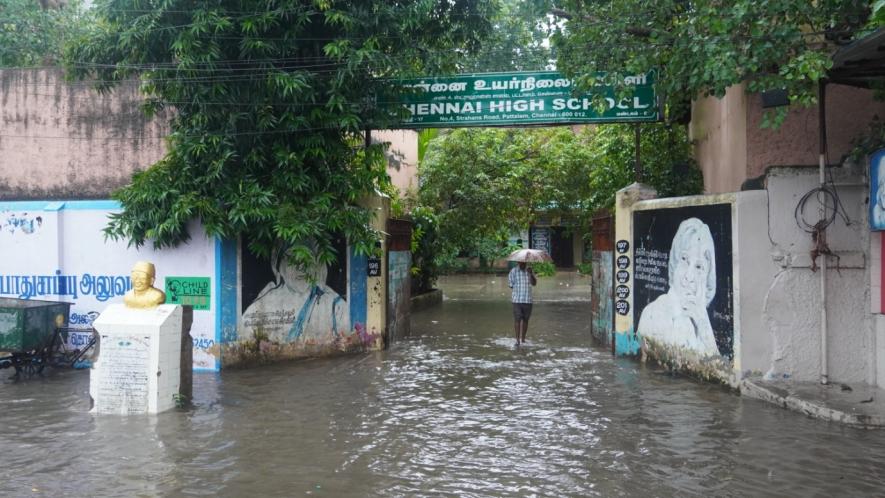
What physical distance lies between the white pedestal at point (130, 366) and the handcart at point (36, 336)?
2473 millimetres

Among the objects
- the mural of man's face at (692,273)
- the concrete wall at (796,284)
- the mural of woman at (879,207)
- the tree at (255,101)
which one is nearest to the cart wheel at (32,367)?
the tree at (255,101)

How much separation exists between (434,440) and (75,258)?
24.5ft

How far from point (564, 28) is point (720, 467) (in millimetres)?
7240

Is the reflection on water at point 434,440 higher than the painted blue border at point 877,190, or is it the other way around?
the painted blue border at point 877,190

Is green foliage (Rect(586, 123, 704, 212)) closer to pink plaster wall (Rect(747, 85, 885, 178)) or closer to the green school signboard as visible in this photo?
the green school signboard

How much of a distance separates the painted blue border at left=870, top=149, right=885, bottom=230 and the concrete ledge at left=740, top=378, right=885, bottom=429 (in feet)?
5.88

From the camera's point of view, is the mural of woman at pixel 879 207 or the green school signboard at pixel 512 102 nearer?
the mural of woman at pixel 879 207

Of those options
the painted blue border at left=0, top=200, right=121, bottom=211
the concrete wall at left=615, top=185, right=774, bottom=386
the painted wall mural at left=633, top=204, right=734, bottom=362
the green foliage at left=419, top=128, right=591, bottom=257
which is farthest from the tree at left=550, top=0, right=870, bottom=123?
the green foliage at left=419, top=128, right=591, bottom=257

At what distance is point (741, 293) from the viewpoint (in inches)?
334

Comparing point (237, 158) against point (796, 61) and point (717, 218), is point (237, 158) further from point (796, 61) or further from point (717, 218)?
point (796, 61)

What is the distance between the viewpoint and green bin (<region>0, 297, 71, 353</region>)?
1005 cm

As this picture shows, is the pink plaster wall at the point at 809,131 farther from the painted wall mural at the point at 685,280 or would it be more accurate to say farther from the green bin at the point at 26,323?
the green bin at the point at 26,323

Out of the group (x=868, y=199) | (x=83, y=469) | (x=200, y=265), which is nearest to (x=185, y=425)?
(x=83, y=469)

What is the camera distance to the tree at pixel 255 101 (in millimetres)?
10406
